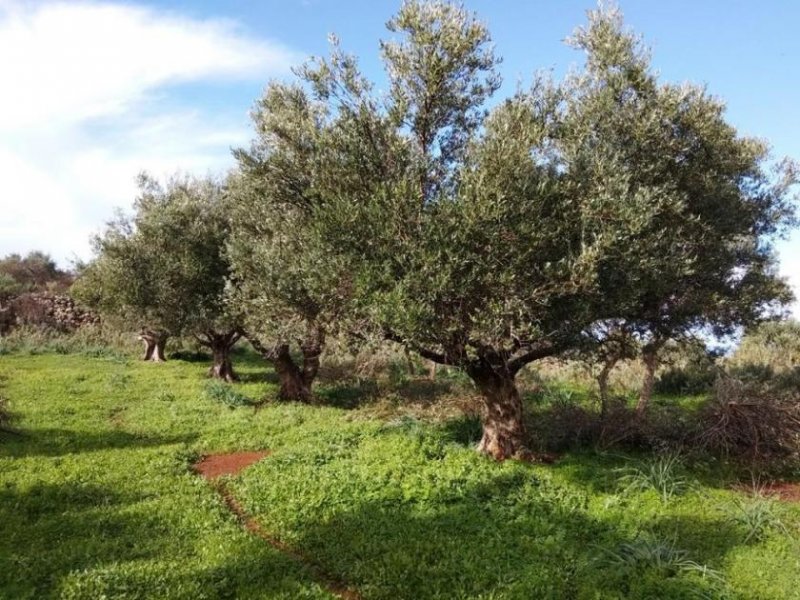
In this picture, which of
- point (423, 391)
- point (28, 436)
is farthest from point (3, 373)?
point (423, 391)

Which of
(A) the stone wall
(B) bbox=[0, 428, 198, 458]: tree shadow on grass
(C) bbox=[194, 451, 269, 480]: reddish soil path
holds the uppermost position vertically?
(A) the stone wall

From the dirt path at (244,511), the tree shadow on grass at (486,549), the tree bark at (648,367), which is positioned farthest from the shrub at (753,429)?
the dirt path at (244,511)

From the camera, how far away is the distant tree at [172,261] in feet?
82.2

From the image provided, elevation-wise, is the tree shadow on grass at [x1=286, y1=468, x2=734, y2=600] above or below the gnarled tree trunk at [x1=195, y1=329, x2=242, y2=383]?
below

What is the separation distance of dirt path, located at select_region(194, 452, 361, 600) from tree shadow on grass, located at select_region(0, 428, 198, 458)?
220 centimetres

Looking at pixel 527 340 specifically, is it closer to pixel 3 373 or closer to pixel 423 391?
pixel 423 391

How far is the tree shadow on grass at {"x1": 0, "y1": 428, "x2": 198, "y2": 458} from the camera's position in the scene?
631 inches

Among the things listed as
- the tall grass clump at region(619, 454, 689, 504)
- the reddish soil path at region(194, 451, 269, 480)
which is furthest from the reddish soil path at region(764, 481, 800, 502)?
the reddish soil path at region(194, 451, 269, 480)

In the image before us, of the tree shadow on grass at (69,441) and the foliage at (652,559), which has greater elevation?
the foliage at (652,559)

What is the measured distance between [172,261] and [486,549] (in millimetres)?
19177

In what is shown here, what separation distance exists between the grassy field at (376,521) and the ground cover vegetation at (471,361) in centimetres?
6

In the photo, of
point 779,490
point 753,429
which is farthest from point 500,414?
point 779,490

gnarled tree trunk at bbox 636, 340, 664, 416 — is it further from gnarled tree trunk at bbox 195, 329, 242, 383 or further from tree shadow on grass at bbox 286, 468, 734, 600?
gnarled tree trunk at bbox 195, 329, 242, 383

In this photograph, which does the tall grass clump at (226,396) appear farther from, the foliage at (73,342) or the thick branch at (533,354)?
the foliage at (73,342)
